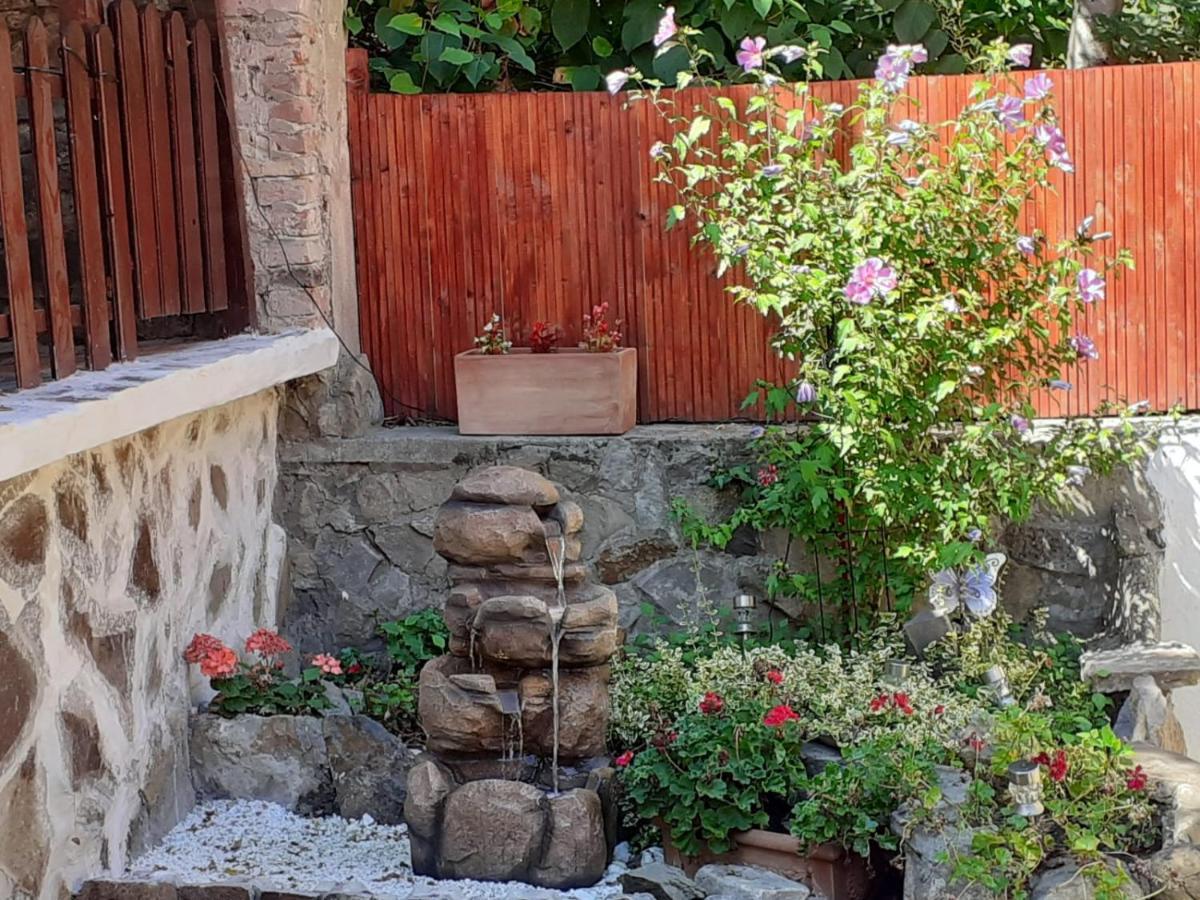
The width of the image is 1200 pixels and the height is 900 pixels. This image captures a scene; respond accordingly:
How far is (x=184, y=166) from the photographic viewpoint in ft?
19.1

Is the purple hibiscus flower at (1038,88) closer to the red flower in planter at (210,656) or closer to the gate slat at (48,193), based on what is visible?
the gate slat at (48,193)

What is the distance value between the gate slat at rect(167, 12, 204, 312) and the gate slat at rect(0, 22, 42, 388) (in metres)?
1.19

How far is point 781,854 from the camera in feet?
15.0

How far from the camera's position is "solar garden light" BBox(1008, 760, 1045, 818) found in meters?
4.18

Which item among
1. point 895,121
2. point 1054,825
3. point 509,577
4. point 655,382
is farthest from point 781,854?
point 895,121

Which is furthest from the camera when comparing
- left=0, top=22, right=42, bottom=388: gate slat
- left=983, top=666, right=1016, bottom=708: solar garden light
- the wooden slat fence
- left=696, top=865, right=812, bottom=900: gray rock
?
left=983, top=666, right=1016, bottom=708: solar garden light

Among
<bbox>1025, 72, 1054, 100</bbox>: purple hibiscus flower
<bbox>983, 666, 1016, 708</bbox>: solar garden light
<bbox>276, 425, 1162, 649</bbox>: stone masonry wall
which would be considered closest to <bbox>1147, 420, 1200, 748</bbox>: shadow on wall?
<bbox>276, 425, 1162, 649</bbox>: stone masonry wall

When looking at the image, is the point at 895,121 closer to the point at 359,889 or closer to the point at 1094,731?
the point at 1094,731

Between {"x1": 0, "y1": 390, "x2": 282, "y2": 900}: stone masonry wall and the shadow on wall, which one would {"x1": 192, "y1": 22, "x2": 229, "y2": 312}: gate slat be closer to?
{"x1": 0, "y1": 390, "x2": 282, "y2": 900}: stone masonry wall

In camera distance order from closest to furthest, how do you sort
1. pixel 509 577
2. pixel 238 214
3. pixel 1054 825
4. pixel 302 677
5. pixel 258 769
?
pixel 1054 825 → pixel 509 577 → pixel 258 769 → pixel 302 677 → pixel 238 214

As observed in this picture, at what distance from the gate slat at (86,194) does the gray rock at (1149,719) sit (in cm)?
334

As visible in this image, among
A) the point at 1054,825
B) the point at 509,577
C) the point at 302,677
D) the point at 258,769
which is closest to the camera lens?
the point at 1054,825

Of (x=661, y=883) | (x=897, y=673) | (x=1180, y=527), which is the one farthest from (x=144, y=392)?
(x=1180, y=527)

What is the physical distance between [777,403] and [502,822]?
2.12m
